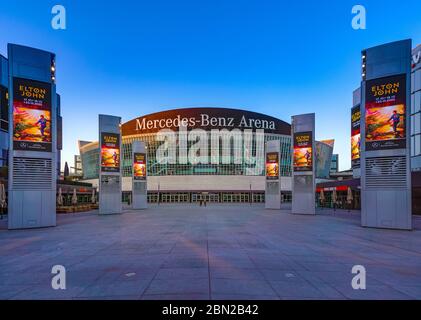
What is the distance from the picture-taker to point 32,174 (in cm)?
2011

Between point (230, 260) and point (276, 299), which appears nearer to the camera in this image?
point (276, 299)

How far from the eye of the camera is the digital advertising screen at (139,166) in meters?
47.3

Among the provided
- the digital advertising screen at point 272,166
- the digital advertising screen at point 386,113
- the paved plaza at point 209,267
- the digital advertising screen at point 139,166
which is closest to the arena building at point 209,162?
the digital advertising screen at point 139,166

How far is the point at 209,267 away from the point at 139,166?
41109 mm

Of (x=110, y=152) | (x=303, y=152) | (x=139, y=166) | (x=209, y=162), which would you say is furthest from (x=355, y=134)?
(x=209, y=162)

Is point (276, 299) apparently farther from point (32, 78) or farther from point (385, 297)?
point (32, 78)

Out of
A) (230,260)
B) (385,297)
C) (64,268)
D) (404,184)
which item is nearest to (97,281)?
(64,268)

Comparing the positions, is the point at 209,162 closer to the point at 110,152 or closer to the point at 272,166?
the point at 272,166

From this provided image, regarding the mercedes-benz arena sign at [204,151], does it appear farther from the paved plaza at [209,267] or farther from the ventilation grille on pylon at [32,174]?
the paved plaza at [209,267]

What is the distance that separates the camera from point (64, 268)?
9.00 meters

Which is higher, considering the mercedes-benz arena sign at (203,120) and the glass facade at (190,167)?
the mercedes-benz arena sign at (203,120)

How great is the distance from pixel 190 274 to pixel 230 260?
89.5 inches

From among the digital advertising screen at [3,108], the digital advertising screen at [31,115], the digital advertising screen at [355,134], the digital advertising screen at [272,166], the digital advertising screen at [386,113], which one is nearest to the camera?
the digital advertising screen at [386,113]

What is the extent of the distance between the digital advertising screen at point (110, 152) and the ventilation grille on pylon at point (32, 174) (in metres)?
13.4
